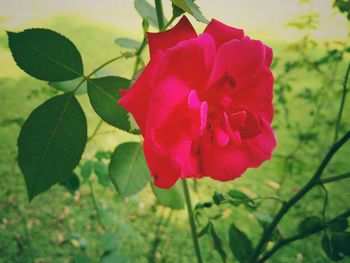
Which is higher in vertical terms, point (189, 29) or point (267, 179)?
point (189, 29)

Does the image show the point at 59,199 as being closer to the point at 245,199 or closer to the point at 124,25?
the point at 245,199

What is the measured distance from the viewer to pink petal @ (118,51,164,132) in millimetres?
457

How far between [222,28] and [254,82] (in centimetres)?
9

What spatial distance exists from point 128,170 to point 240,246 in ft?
1.22

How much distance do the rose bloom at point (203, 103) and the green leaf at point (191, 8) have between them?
0.01 metres

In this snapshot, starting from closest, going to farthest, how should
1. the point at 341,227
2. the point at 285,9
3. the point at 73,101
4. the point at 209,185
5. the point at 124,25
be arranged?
the point at 73,101
the point at 341,227
the point at 209,185
the point at 124,25
the point at 285,9

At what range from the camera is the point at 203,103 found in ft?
1.56

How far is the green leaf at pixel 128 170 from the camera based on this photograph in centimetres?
79

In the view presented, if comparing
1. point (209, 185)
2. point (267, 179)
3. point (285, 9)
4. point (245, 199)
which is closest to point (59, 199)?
point (209, 185)

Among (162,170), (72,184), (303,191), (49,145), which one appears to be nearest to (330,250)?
(303,191)

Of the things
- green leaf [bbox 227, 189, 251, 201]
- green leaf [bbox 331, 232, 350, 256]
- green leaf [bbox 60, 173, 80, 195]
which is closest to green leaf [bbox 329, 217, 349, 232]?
green leaf [bbox 331, 232, 350, 256]

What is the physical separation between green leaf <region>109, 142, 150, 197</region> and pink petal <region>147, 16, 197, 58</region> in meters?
0.36

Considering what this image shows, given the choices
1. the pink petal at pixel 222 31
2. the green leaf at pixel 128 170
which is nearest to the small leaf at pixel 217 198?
the green leaf at pixel 128 170

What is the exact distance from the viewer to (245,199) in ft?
2.96
